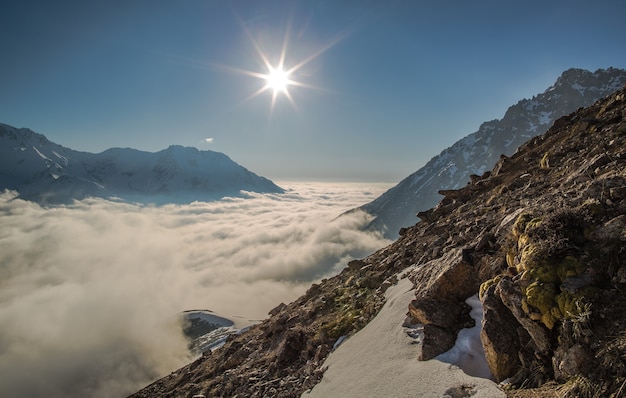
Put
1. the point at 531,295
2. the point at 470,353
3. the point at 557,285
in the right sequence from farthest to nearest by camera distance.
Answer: the point at 470,353 → the point at 531,295 → the point at 557,285

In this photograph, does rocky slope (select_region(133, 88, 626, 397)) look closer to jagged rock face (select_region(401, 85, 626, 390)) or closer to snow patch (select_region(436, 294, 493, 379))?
jagged rock face (select_region(401, 85, 626, 390))

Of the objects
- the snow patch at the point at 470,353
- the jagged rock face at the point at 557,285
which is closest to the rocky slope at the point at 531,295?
the jagged rock face at the point at 557,285

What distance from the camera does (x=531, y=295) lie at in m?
7.02

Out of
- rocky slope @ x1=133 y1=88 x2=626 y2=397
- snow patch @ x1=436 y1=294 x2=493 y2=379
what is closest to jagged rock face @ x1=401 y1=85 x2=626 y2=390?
rocky slope @ x1=133 y1=88 x2=626 y2=397

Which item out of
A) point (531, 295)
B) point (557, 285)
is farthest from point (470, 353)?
point (557, 285)

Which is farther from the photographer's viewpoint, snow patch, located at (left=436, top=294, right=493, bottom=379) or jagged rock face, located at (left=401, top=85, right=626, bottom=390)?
snow patch, located at (left=436, top=294, right=493, bottom=379)

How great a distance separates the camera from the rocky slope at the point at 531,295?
5.98 m

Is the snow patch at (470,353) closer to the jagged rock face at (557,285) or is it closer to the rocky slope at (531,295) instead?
the rocky slope at (531,295)

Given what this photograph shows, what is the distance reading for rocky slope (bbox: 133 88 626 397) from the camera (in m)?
5.98

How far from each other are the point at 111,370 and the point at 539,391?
5472 inches

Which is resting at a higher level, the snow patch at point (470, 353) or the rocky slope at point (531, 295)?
the rocky slope at point (531, 295)

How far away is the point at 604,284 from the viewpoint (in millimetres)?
6406

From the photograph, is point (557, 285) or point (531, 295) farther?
point (531, 295)

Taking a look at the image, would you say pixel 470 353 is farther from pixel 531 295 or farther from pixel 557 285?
pixel 557 285
